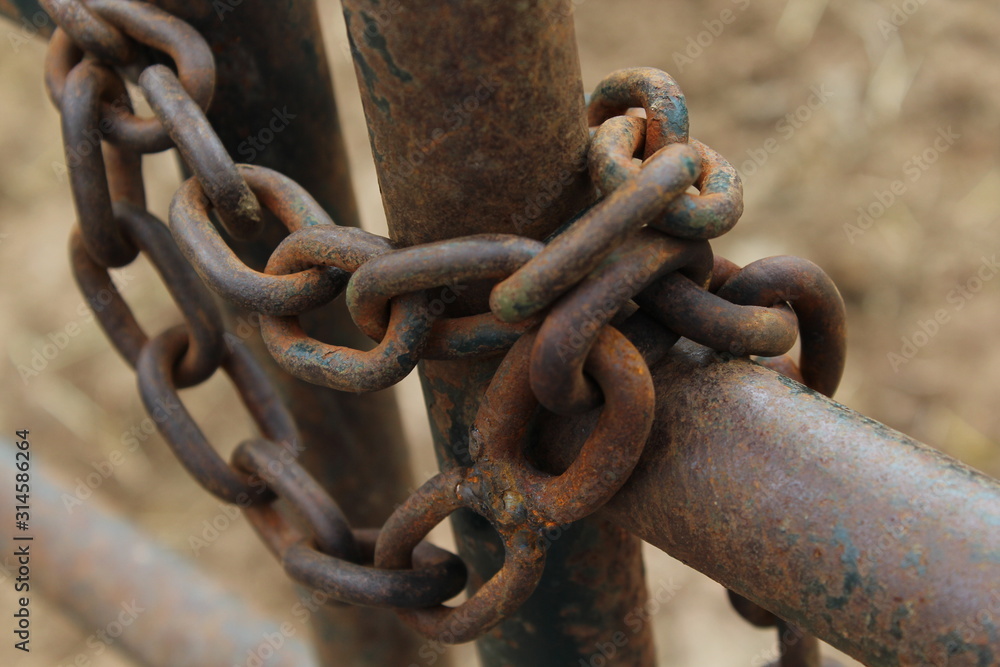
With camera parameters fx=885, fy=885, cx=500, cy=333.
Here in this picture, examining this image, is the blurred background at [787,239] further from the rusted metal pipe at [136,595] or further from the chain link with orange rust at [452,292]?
the chain link with orange rust at [452,292]

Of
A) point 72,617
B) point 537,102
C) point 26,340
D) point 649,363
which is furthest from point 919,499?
point 26,340

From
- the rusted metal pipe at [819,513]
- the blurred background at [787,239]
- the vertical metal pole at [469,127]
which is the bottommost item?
the blurred background at [787,239]

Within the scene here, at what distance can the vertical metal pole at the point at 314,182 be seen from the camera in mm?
758

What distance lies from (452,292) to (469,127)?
0.10 m

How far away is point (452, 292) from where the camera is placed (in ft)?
1.78

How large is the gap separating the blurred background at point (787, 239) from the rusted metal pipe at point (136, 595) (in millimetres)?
1228

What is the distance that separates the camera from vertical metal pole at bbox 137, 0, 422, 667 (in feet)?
2.49

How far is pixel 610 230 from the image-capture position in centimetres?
44

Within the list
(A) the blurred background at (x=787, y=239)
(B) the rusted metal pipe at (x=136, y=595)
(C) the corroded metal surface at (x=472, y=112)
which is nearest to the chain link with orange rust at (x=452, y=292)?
(C) the corroded metal surface at (x=472, y=112)

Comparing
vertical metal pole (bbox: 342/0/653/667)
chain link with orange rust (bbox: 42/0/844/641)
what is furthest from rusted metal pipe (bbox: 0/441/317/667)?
vertical metal pole (bbox: 342/0/653/667)

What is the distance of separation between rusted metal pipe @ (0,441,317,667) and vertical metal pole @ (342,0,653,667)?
0.71 meters

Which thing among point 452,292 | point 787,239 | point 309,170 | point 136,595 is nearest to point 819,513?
point 452,292

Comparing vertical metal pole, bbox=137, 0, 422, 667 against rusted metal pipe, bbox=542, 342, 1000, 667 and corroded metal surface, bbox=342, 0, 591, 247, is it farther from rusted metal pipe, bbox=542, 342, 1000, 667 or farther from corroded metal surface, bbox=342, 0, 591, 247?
rusted metal pipe, bbox=542, 342, 1000, 667

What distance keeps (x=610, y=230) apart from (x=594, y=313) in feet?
0.14
